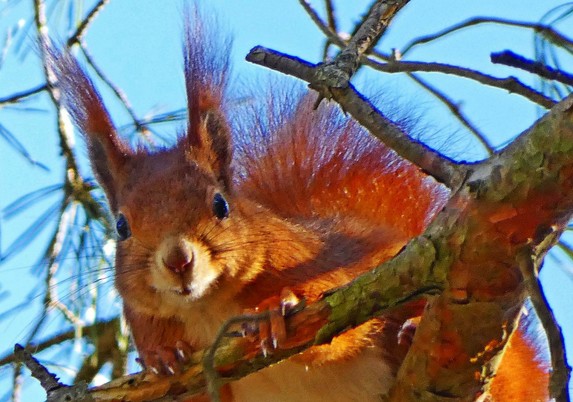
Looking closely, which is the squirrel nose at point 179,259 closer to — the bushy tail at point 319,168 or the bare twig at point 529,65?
the bushy tail at point 319,168

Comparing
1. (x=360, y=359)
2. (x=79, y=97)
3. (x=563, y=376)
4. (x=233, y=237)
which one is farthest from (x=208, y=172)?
(x=563, y=376)

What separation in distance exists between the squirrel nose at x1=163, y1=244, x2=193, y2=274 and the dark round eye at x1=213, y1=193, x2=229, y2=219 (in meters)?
0.19

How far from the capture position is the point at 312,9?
79.5 inches

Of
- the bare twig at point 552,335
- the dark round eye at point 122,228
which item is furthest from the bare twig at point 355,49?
the dark round eye at point 122,228

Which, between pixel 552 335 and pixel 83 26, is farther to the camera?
pixel 83 26

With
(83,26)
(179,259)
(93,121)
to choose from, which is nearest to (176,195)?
(179,259)

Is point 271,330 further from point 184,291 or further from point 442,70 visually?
point 442,70

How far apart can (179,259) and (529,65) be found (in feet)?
2.17

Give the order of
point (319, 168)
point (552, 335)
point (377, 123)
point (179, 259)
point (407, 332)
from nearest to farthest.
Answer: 1. point (552, 335)
2. point (377, 123)
3. point (179, 259)
4. point (407, 332)
5. point (319, 168)

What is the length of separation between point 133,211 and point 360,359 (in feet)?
1.59

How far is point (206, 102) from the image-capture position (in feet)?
6.15

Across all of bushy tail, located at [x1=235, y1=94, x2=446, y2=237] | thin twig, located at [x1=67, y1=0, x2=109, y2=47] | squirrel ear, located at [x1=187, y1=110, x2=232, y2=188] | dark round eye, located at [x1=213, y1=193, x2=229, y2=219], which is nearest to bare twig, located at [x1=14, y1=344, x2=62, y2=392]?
dark round eye, located at [x1=213, y1=193, x2=229, y2=219]

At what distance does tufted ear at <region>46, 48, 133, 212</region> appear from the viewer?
71.3 inches

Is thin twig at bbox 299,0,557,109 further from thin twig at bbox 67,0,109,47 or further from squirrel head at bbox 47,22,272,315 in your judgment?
thin twig at bbox 67,0,109,47
